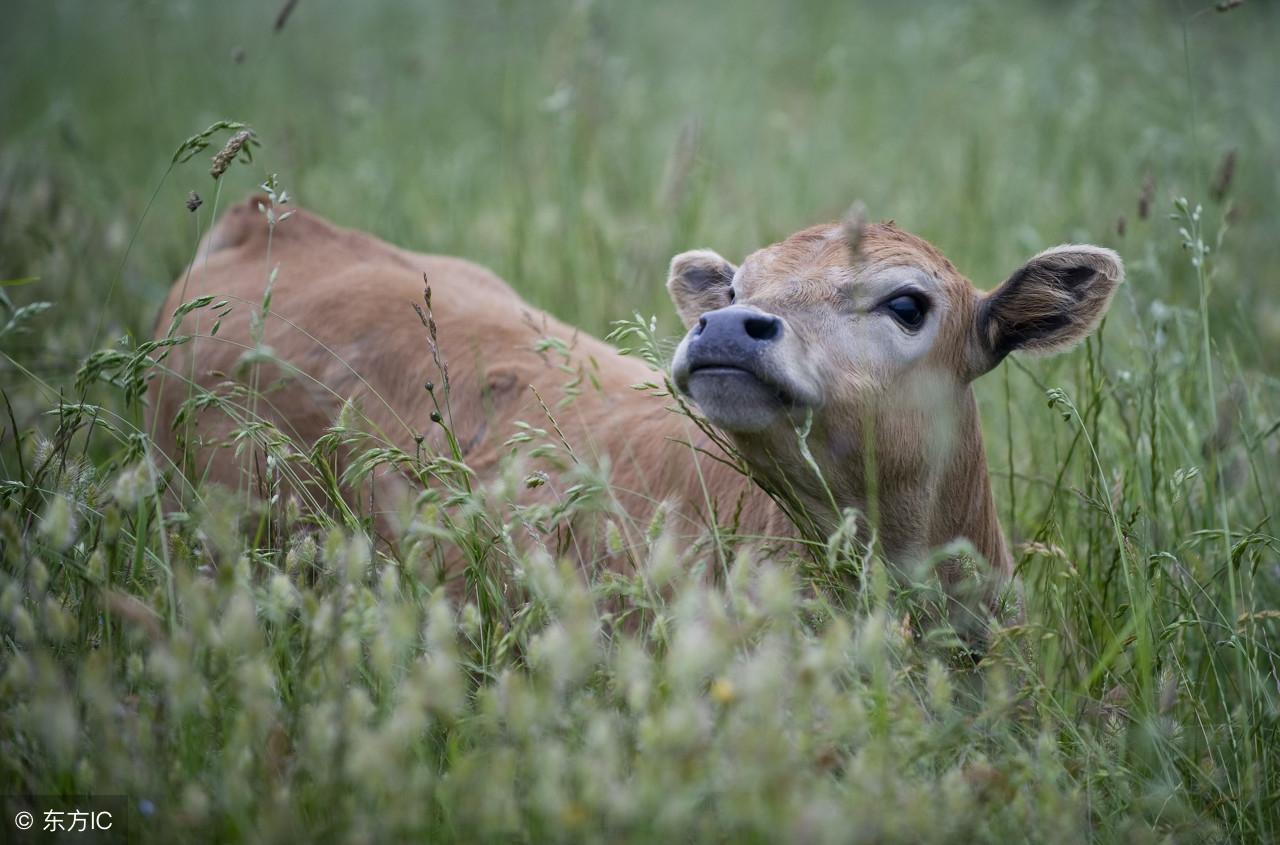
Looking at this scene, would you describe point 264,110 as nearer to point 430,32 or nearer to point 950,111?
point 430,32

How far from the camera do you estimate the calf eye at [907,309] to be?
330cm

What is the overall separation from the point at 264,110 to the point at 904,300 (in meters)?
7.68

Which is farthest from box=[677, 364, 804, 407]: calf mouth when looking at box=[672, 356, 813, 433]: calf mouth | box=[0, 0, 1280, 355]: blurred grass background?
box=[0, 0, 1280, 355]: blurred grass background

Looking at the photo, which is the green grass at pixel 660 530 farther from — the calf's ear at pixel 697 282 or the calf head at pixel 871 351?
the calf's ear at pixel 697 282

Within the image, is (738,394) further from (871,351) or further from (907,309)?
(907,309)

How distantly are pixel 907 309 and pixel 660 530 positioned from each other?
111 cm

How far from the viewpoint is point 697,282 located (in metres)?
3.93

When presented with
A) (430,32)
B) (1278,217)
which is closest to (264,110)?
(430,32)

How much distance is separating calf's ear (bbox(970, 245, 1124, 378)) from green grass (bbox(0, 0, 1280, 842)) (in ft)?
0.47

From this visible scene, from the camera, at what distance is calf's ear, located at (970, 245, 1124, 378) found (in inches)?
133

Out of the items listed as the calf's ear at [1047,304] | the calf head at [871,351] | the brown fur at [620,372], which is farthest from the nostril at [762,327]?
the calf's ear at [1047,304]

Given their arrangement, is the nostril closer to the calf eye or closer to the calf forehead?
the calf forehead

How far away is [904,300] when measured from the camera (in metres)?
3.30

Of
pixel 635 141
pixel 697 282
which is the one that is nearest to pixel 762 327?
pixel 697 282
